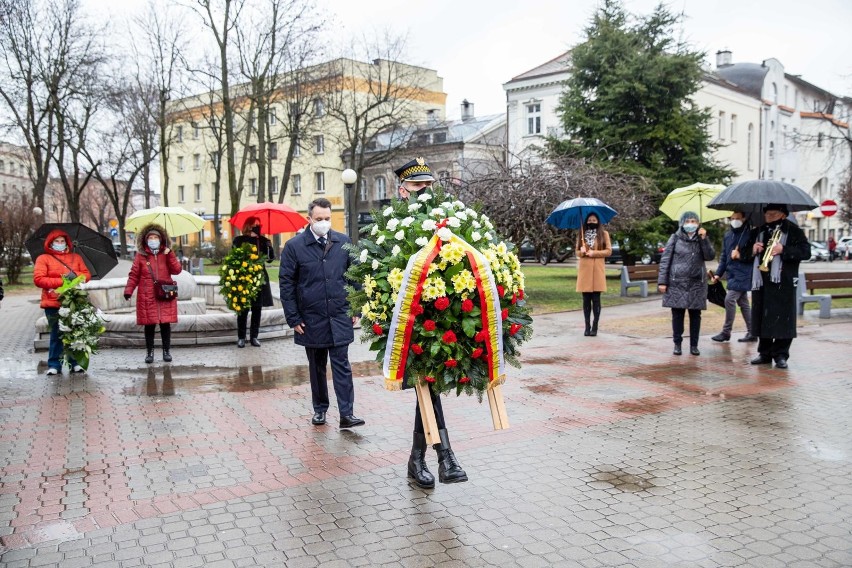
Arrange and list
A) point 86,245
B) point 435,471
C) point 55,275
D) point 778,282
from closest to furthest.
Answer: point 435,471, point 778,282, point 55,275, point 86,245

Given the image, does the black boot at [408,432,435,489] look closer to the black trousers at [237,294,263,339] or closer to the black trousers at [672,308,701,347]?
the black trousers at [672,308,701,347]

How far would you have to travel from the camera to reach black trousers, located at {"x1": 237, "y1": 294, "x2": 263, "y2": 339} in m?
11.6

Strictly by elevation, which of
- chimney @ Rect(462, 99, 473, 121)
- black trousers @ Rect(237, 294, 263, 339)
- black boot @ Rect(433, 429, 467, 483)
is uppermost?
chimney @ Rect(462, 99, 473, 121)

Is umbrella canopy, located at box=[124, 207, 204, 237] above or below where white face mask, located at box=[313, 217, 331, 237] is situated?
above

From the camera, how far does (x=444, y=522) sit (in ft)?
14.5

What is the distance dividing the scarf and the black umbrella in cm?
841

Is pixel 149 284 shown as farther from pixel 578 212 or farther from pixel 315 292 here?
pixel 578 212

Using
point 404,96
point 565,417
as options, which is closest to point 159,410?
point 565,417

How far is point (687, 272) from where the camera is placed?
10219 mm

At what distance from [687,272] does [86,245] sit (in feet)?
27.0

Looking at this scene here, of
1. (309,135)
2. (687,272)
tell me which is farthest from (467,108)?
(687,272)

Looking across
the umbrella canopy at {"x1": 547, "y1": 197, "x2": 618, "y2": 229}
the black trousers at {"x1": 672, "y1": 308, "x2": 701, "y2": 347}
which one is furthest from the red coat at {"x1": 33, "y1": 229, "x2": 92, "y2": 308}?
the black trousers at {"x1": 672, "y1": 308, "x2": 701, "y2": 347}

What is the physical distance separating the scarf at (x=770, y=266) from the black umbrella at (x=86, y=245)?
8.41 metres

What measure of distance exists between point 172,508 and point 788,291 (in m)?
7.69
